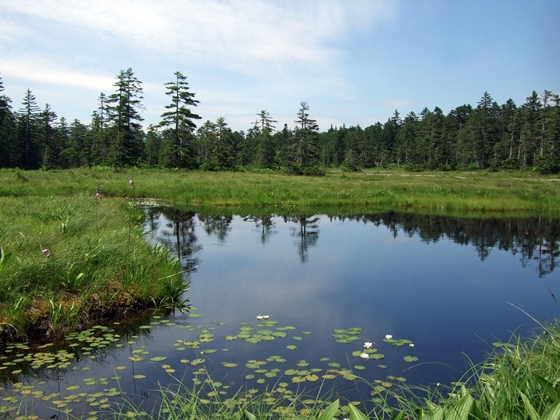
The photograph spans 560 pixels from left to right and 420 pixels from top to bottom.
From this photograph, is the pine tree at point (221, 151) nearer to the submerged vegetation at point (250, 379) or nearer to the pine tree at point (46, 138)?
the pine tree at point (46, 138)

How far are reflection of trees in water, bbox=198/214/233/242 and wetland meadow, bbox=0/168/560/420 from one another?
845 millimetres

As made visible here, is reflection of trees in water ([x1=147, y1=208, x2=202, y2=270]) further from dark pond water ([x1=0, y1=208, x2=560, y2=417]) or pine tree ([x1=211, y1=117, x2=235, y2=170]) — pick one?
pine tree ([x1=211, y1=117, x2=235, y2=170])

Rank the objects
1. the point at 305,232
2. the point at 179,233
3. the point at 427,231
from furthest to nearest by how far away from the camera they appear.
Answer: the point at 427,231 < the point at 305,232 < the point at 179,233

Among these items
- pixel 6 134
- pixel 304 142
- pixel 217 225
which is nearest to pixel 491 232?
pixel 217 225

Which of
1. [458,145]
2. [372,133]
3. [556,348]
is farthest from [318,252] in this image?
[372,133]

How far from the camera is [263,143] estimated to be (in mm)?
61250

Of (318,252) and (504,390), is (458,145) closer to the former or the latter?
(318,252)

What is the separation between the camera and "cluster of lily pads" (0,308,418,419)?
441cm

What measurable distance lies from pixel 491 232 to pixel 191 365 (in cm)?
1462

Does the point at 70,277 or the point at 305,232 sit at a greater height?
the point at 70,277

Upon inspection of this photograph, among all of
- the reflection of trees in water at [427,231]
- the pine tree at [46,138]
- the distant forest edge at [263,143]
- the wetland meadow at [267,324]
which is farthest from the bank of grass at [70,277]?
the pine tree at [46,138]

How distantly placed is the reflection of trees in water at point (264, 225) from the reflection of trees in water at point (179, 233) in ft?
7.40

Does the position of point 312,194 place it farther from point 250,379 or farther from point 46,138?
point 46,138

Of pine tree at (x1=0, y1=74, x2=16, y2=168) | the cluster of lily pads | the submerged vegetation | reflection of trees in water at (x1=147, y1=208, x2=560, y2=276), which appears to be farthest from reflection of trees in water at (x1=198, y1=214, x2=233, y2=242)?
pine tree at (x1=0, y1=74, x2=16, y2=168)
